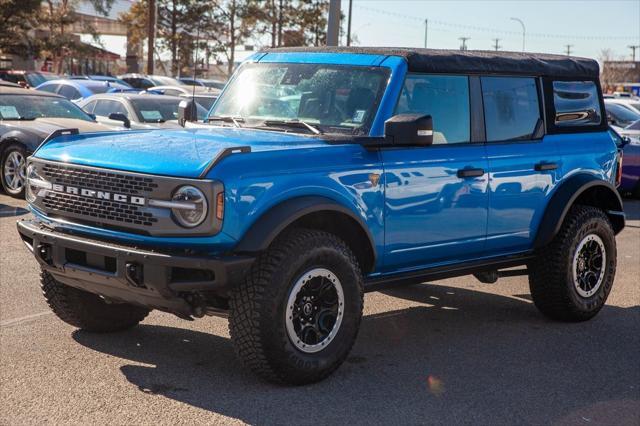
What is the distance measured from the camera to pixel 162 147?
212 inches

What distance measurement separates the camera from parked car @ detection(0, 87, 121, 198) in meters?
12.9

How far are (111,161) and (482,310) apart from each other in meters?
3.57

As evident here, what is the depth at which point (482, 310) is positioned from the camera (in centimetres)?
770

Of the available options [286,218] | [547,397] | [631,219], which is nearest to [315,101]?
[286,218]

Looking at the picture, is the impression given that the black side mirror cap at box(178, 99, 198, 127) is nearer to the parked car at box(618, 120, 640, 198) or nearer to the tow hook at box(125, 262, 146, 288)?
the tow hook at box(125, 262, 146, 288)

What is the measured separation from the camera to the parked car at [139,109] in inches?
598

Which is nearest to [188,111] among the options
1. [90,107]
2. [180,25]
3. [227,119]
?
[227,119]

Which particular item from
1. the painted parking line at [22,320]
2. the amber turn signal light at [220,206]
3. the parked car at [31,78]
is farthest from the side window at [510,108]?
the parked car at [31,78]

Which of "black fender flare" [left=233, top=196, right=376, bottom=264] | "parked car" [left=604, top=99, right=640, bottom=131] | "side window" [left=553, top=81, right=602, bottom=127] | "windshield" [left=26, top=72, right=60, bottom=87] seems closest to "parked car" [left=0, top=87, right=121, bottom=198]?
"side window" [left=553, top=81, right=602, bottom=127]

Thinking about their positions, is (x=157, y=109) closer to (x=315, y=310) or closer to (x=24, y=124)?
(x=24, y=124)

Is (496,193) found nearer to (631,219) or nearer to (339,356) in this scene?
(339,356)

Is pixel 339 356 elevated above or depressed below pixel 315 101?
below

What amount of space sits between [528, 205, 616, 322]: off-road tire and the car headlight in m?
3.50

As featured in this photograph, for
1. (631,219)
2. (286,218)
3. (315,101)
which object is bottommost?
(631,219)
